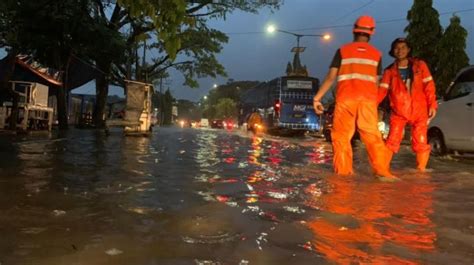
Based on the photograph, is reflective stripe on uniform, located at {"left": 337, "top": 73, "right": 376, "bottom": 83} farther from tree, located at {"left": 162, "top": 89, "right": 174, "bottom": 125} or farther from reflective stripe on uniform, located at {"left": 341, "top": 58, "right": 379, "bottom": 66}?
tree, located at {"left": 162, "top": 89, "right": 174, "bottom": 125}

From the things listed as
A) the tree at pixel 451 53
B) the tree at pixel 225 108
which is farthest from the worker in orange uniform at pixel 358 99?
the tree at pixel 225 108

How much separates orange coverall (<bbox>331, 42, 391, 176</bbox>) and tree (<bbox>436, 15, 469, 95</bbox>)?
19.0m

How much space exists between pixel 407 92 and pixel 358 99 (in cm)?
144

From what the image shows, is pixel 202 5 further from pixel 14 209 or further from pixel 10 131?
pixel 14 209

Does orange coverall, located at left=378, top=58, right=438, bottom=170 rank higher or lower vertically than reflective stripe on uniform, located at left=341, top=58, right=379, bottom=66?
lower

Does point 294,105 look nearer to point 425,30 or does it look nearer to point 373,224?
point 425,30

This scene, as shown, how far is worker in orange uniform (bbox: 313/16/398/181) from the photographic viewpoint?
7398mm

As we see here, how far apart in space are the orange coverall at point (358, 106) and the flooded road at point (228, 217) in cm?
38

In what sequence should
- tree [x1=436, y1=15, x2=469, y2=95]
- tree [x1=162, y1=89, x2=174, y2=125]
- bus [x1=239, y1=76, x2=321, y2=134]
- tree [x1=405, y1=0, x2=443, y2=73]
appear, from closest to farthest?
tree [x1=436, y1=15, x2=469, y2=95] → tree [x1=405, y1=0, x2=443, y2=73] → bus [x1=239, y1=76, x2=321, y2=134] → tree [x1=162, y1=89, x2=174, y2=125]

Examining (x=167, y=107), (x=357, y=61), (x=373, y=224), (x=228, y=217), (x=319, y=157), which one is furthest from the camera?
(x=167, y=107)

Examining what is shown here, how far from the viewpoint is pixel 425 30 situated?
26828 mm

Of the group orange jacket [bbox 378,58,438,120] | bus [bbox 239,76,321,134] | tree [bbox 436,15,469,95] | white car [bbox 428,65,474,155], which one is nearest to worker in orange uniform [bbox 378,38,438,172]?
orange jacket [bbox 378,58,438,120]

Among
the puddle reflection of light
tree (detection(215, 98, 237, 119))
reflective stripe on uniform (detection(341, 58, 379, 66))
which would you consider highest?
tree (detection(215, 98, 237, 119))

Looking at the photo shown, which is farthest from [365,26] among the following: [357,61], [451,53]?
[451,53]
